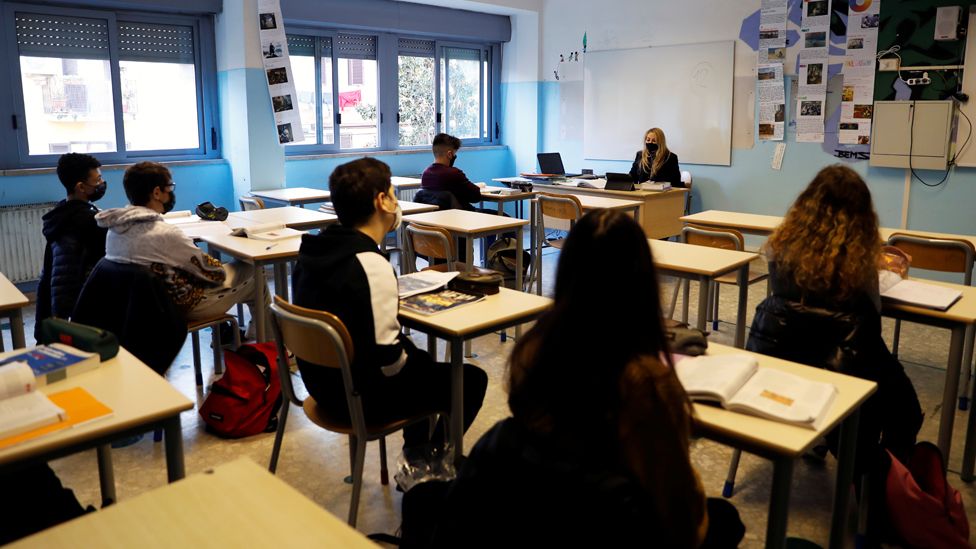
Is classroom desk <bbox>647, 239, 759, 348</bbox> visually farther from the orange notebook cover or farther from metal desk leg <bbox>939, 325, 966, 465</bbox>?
the orange notebook cover

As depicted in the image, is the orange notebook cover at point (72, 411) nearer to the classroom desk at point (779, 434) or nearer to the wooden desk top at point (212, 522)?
the wooden desk top at point (212, 522)

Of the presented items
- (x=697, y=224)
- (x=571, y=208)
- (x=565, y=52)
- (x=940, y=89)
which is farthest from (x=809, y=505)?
(x=565, y=52)

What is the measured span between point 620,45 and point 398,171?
2.59 metres

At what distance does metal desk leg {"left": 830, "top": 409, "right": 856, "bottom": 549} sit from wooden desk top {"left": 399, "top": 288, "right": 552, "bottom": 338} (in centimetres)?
85

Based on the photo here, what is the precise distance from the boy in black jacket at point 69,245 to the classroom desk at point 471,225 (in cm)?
170

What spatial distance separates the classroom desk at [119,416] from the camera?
4.78ft

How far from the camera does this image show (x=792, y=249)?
2.43 metres

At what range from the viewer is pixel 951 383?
2590mm

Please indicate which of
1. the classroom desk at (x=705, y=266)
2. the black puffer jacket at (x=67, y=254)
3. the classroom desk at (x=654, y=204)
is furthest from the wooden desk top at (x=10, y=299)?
the classroom desk at (x=654, y=204)

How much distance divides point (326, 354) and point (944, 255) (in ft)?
9.78

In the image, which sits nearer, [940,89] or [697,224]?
[697,224]

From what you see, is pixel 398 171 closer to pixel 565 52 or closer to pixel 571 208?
pixel 565 52

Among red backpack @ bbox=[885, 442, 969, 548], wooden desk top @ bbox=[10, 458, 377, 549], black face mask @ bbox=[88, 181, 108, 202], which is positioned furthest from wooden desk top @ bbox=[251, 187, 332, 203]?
wooden desk top @ bbox=[10, 458, 377, 549]

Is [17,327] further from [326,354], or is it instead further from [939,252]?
[939,252]
